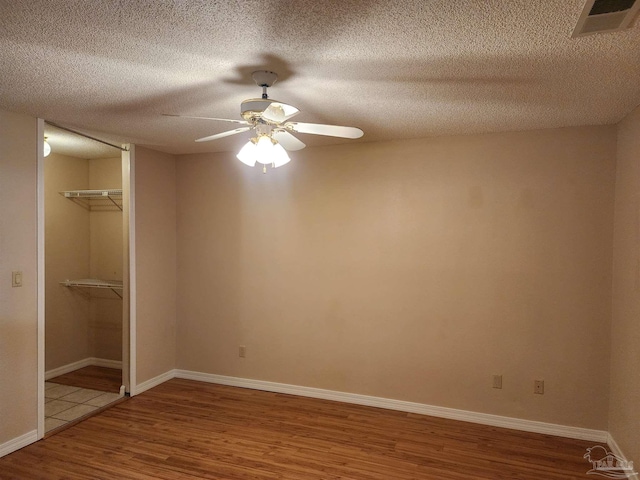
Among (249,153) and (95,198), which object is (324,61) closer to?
(249,153)

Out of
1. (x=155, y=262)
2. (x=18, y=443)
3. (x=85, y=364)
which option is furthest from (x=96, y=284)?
(x=18, y=443)

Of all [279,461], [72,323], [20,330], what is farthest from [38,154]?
[279,461]

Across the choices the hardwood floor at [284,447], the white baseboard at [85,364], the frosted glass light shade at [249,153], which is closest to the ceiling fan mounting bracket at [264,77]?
the frosted glass light shade at [249,153]

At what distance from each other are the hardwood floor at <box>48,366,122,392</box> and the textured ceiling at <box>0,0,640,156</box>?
2.72 meters

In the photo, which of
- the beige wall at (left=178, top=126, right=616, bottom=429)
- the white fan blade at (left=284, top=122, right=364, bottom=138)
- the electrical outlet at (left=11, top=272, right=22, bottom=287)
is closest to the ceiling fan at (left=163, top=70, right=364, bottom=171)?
the white fan blade at (left=284, top=122, right=364, bottom=138)

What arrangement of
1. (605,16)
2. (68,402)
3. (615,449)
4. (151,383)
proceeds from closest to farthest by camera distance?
1. (605,16)
2. (615,449)
3. (68,402)
4. (151,383)

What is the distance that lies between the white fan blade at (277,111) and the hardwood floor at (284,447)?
226 centimetres

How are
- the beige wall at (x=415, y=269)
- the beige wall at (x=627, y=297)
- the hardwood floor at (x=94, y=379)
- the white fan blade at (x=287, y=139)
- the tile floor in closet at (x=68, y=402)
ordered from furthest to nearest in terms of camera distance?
1. the hardwood floor at (x=94, y=379)
2. the tile floor in closet at (x=68, y=402)
3. the beige wall at (x=415, y=269)
4. the beige wall at (x=627, y=297)
5. the white fan blade at (x=287, y=139)

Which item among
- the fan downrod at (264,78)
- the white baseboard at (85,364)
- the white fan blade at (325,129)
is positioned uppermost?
the fan downrod at (264,78)

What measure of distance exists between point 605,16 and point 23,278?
3.77m

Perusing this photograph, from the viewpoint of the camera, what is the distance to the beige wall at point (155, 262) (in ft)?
13.5

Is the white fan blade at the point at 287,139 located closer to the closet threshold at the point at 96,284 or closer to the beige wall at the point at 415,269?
the beige wall at the point at 415,269

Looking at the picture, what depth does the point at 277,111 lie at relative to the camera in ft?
6.76

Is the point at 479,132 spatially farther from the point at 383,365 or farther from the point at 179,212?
the point at 179,212
